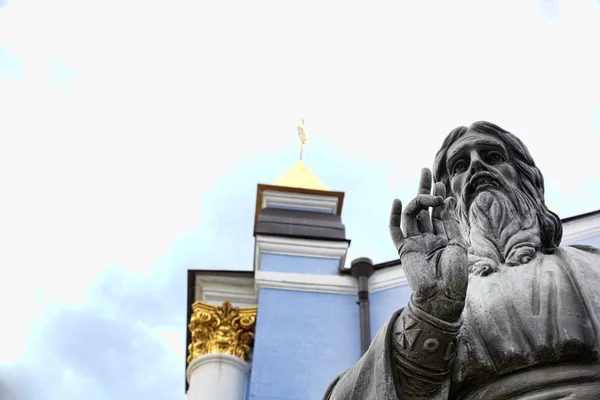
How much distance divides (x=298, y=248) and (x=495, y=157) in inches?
275

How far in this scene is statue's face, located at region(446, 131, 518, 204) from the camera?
3.30 meters

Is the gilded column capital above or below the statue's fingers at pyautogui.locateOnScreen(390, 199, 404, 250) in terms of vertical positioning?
above

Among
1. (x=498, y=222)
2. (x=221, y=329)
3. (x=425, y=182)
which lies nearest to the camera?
(x=425, y=182)

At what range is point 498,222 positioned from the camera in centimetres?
315

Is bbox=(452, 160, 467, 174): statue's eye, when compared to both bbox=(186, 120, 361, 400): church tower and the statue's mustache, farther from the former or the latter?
bbox=(186, 120, 361, 400): church tower

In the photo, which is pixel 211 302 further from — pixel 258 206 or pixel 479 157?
pixel 479 157

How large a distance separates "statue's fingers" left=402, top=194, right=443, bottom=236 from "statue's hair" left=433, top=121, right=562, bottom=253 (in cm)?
65

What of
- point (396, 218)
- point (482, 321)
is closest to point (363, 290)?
point (396, 218)

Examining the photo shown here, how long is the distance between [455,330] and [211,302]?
765cm

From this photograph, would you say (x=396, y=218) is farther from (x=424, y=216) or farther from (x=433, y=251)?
(x=433, y=251)

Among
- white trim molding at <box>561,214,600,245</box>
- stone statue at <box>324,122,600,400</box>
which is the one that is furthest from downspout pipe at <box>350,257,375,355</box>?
stone statue at <box>324,122,600,400</box>

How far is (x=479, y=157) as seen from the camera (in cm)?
338

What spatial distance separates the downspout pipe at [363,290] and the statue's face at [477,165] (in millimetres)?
5966

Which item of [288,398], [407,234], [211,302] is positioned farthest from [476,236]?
[211,302]
